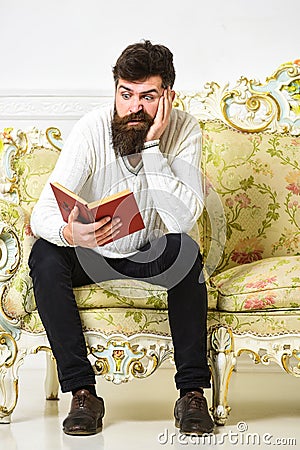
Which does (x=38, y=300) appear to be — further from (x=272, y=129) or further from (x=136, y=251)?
(x=272, y=129)

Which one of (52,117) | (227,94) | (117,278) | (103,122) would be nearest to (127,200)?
(117,278)

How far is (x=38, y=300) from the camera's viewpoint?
2199 mm

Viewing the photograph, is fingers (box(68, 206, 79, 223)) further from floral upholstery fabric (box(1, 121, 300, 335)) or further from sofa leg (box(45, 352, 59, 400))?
sofa leg (box(45, 352, 59, 400))

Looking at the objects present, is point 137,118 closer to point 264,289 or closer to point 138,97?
point 138,97

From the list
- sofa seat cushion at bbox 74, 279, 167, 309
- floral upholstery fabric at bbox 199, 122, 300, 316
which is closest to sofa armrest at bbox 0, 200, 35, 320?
sofa seat cushion at bbox 74, 279, 167, 309

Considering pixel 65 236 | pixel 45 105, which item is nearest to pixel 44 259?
pixel 65 236

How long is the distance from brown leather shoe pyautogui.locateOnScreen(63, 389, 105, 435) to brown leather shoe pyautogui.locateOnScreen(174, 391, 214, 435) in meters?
→ 0.23

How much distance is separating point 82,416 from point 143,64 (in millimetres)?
1010

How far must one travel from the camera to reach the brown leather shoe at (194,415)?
2.12 m

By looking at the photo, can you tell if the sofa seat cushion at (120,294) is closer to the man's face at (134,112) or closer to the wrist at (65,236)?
the wrist at (65,236)

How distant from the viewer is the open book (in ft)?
6.61

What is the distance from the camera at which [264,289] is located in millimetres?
2264

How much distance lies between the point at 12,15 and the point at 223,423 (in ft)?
6.41

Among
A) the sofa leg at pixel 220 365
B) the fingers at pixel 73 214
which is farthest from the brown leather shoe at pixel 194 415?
the fingers at pixel 73 214
